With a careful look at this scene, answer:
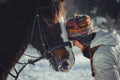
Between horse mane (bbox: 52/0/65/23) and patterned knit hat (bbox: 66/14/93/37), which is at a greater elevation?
horse mane (bbox: 52/0/65/23)

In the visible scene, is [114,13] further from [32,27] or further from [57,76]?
[32,27]

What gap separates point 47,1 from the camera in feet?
17.2

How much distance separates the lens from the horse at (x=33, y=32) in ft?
16.7

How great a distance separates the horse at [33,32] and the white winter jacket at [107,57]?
49cm

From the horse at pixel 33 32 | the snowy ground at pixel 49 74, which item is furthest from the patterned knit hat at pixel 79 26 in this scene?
the snowy ground at pixel 49 74

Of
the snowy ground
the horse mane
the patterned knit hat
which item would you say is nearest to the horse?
the horse mane

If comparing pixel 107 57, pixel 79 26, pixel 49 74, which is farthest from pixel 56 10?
pixel 49 74

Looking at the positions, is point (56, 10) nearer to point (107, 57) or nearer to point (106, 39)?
point (106, 39)

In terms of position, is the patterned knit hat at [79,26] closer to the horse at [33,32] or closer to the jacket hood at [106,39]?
the horse at [33,32]

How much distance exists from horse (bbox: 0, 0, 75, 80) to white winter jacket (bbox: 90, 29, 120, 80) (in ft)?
1.59

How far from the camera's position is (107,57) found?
4.89m

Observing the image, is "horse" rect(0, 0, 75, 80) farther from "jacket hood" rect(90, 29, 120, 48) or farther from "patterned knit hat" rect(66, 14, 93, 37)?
"jacket hood" rect(90, 29, 120, 48)

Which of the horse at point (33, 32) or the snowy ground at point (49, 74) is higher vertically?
the horse at point (33, 32)

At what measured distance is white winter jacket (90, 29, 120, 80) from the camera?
489 centimetres
